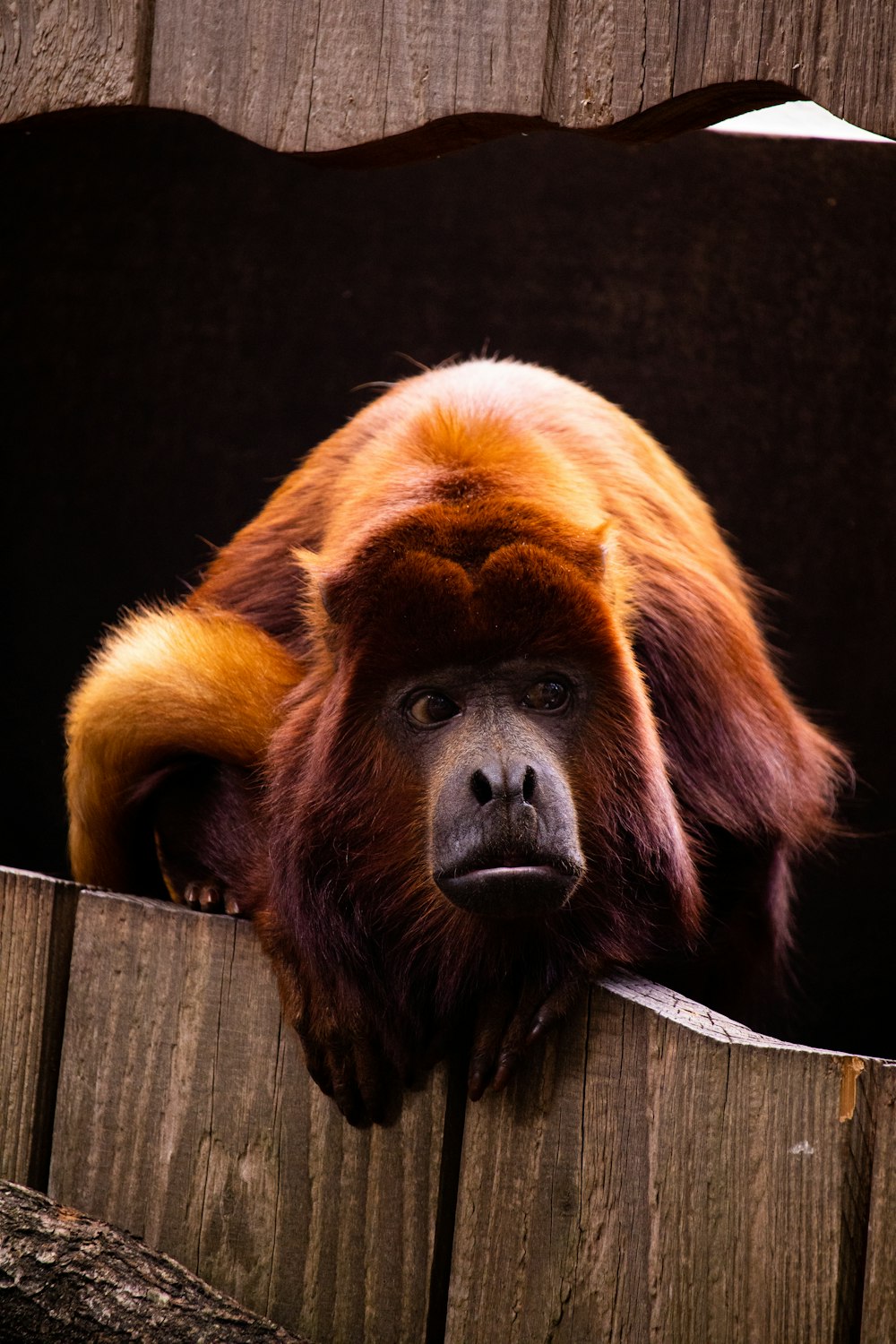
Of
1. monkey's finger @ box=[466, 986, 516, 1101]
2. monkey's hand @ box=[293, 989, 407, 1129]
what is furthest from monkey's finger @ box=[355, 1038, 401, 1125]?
monkey's finger @ box=[466, 986, 516, 1101]

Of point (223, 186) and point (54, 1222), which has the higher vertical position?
point (223, 186)

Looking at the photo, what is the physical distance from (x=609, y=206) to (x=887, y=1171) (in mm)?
3859

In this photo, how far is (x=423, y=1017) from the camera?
246 cm

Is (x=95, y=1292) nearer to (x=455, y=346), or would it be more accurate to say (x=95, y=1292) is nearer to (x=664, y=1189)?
(x=664, y=1189)

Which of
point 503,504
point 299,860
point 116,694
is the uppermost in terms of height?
point 503,504

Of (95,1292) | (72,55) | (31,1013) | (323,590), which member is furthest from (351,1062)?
(72,55)

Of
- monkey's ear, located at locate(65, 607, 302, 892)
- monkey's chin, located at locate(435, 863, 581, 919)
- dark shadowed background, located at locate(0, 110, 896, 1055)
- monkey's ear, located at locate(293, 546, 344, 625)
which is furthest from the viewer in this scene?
dark shadowed background, located at locate(0, 110, 896, 1055)

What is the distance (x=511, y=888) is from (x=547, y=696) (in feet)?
1.32

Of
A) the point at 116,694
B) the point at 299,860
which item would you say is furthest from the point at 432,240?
the point at 299,860

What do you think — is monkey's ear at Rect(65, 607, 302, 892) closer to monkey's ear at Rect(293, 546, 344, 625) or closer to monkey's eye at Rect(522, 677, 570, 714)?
monkey's ear at Rect(293, 546, 344, 625)

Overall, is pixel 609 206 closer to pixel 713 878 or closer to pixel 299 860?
pixel 713 878

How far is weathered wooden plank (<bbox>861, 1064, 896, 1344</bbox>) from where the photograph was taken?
1855 millimetres

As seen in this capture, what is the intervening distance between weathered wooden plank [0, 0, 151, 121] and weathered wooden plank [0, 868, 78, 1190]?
1425 mm

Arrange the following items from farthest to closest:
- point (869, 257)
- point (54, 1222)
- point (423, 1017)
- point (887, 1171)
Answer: point (869, 257)
point (423, 1017)
point (54, 1222)
point (887, 1171)
